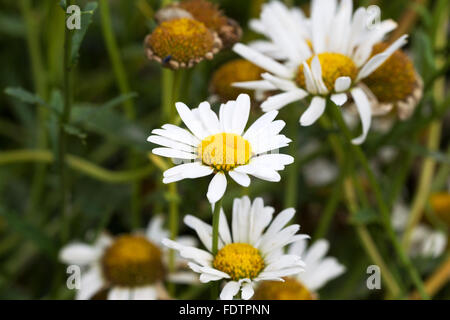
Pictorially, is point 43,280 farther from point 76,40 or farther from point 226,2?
point 226,2

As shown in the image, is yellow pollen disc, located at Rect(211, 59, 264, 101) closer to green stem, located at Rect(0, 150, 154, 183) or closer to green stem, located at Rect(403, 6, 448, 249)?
green stem, located at Rect(0, 150, 154, 183)

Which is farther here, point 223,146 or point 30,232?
point 30,232

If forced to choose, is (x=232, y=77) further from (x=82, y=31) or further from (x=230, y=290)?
(x=230, y=290)

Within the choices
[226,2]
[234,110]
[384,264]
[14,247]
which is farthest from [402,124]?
[14,247]

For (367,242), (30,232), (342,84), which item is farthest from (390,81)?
(30,232)

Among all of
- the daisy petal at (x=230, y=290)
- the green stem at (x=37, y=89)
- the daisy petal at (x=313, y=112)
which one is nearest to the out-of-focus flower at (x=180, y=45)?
the daisy petal at (x=313, y=112)
